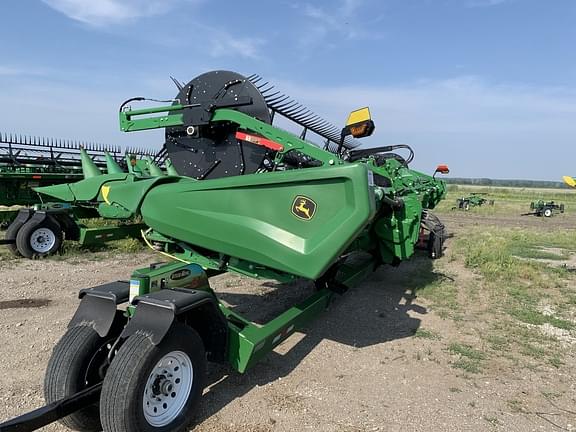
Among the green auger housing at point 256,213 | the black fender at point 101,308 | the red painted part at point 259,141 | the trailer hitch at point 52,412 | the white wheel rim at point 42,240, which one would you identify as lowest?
the white wheel rim at point 42,240

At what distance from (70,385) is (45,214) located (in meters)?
5.69

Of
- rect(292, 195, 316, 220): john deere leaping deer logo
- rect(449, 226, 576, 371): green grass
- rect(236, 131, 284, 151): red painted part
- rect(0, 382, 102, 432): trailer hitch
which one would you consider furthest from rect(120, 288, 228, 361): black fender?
rect(236, 131, 284, 151): red painted part

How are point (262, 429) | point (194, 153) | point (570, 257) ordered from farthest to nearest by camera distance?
point (570, 257) → point (194, 153) → point (262, 429)

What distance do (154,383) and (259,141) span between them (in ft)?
10.3

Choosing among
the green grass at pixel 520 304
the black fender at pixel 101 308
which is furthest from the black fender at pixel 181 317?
the green grass at pixel 520 304

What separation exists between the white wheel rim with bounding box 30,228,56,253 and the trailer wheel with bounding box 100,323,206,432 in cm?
585

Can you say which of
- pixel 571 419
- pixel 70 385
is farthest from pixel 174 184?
pixel 571 419

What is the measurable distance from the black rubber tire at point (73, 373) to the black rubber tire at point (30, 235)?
5.42 meters

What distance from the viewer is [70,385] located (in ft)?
8.52

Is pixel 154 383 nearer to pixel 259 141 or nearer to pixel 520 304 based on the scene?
pixel 259 141

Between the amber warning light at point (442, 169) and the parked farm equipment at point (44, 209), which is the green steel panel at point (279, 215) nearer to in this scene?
the parked farm equipment at point (44, 209)

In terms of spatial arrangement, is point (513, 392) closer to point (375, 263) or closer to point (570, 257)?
point (375, 263)

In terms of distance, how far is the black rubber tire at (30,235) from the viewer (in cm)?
727

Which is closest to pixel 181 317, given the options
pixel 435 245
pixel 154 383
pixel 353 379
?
pixel 154 383
